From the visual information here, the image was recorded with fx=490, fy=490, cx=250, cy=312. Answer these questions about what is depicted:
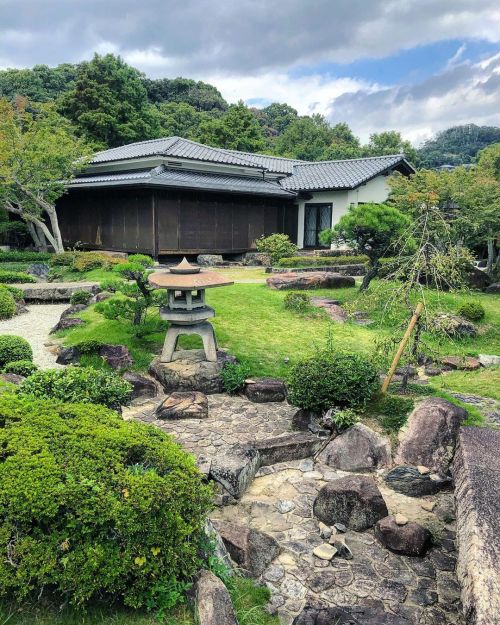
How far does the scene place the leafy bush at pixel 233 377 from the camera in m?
8.35

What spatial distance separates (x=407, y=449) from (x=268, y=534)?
216 centimetres

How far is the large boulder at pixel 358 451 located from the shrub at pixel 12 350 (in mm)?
5449

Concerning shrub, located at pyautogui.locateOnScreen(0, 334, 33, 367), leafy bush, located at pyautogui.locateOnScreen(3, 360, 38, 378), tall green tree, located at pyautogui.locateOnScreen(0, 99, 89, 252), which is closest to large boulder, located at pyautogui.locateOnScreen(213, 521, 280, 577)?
leafy bush, located at pyautogui.locateOnScreen(3, 360, 38, 378)

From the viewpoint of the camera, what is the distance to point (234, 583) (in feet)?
12.5

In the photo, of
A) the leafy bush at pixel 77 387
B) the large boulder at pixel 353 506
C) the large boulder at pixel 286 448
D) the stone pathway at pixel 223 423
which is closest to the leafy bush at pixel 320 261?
the stone pathway at pixel 223 423

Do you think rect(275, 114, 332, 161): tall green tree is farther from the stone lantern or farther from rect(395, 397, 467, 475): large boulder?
rect(395, 397, 467, 475): large boulder

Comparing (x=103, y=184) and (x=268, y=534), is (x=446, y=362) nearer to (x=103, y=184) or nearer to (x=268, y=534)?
(x=268, y=534)

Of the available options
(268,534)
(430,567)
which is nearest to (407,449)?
(430,567)

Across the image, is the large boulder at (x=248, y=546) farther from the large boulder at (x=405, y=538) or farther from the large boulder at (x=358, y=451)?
the large boulder at (x=358, y=451)

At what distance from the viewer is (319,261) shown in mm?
20469

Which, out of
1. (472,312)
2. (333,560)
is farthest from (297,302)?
(333,560)

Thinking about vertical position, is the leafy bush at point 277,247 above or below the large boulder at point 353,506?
above

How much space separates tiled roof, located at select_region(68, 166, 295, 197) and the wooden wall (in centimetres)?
52

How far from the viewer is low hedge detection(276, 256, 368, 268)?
19984mm
